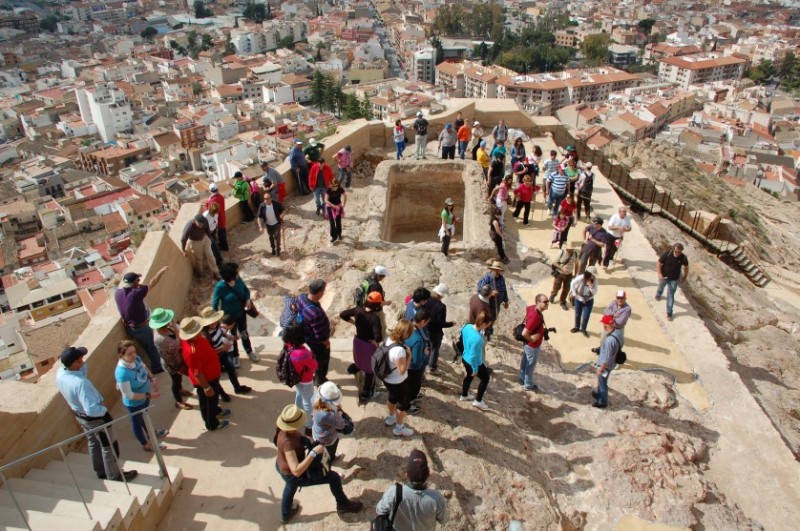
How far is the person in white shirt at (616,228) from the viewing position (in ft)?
29.9

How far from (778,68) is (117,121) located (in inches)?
3766

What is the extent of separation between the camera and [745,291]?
11875 millimetres

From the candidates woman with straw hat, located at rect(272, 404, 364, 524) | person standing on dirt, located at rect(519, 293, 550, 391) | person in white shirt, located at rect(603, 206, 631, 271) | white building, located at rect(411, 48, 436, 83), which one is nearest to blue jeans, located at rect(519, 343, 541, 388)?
person standing on dirt, located at rect(519, 293, 550, 391)

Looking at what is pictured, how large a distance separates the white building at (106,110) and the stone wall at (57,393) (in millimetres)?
76516

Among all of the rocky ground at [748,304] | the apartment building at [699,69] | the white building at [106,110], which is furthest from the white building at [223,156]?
the apartment building at [699,69]

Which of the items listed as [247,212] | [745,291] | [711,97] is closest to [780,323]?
[745,291]

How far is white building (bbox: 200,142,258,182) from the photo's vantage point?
183 feet

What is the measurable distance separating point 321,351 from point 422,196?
731 centimetres

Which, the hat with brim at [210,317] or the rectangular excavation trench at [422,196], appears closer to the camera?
the hat with brim at [210,317]

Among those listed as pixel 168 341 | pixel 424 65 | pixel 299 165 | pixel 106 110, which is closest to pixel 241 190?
pixel 299 165

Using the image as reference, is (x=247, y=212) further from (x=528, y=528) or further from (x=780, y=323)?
(x=780, y=323)

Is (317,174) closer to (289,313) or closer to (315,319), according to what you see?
(289,313)

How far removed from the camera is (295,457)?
13.8ft

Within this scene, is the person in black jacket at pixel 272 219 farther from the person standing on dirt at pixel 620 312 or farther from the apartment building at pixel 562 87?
the apartment building at pixel 562 87
